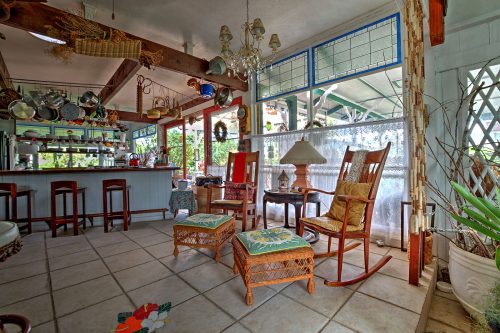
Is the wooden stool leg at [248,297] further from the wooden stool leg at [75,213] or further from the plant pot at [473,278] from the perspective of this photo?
the wooden stool leg at [75,213]

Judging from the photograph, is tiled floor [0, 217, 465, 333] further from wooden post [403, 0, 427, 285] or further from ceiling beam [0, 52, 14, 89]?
ceiling beam [0, 52, 14, 89]

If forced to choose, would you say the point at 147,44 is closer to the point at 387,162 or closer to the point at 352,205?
the point at 352,205

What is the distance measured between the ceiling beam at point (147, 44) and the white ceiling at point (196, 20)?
20 centimetres

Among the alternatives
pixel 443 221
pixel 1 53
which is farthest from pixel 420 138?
pixel 1 53

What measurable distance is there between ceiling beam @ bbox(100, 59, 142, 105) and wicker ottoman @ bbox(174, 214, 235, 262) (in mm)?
2679

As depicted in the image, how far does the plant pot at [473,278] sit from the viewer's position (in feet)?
4.57

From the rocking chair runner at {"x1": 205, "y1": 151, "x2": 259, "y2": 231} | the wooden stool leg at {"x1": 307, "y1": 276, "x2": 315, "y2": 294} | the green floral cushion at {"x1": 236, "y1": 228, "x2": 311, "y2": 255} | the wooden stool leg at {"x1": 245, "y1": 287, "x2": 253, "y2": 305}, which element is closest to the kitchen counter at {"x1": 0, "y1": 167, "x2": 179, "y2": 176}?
the rocking chair runner at {"x1": 205, "y1": 151, "x2": 259, "y2": 231}

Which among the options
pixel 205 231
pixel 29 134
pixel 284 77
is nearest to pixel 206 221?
pixel 205 231

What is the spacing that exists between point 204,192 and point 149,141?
5.30 metres

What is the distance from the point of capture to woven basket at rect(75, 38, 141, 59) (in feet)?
8.23

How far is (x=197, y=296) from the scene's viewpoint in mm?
1704

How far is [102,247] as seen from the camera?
2.76 m

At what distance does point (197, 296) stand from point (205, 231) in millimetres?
657

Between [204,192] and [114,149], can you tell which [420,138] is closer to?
[204,192]
